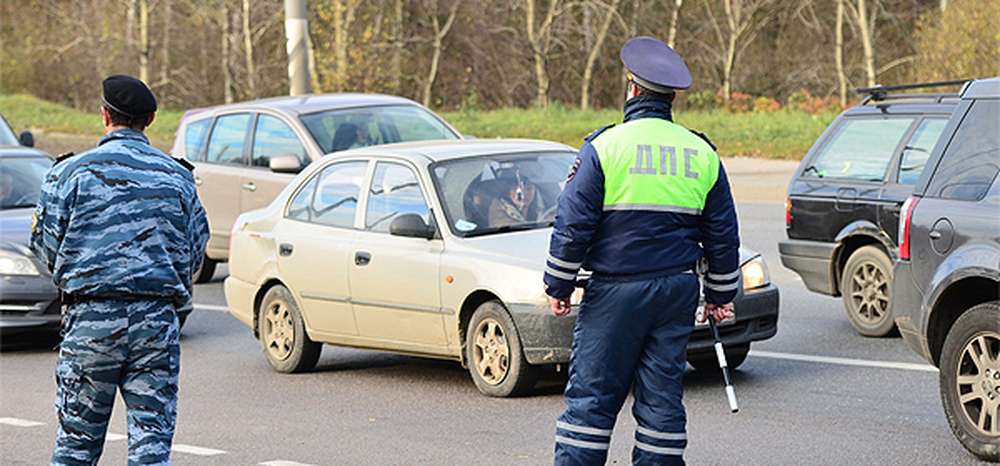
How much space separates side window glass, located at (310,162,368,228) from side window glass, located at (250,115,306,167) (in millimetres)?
3898

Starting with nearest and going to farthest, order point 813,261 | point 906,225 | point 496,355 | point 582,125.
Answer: point 906,225 < point 496,355 < point 813,261 < point 582,125

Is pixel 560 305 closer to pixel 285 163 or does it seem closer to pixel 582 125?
pixel 285 163

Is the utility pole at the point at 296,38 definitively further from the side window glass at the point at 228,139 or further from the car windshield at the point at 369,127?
the car windshield at the point at 369,127

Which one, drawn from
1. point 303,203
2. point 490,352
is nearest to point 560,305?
point 490,352

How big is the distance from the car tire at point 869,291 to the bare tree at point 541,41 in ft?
122

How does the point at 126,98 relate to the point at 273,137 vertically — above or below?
above

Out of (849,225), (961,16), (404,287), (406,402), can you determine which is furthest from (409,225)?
(961,16)

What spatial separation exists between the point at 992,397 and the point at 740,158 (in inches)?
854

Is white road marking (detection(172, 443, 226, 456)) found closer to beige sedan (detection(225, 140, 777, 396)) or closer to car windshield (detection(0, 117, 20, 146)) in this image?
beige sedan (detection(225, 140, 777, 396))

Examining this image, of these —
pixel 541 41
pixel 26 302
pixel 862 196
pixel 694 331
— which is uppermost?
pixel 862 196

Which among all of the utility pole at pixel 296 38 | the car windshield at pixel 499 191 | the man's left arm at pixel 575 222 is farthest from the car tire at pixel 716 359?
the utility pole at pixel 296 38

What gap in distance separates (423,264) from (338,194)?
1180mm

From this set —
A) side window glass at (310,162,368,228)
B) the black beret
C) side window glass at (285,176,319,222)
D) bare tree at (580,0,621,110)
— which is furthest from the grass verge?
the black beret

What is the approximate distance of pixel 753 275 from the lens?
1038 cm
